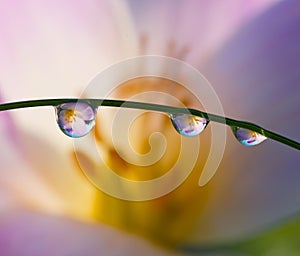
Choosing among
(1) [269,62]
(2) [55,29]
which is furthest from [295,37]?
(2) [55,29]

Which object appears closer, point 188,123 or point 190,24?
point 188,123

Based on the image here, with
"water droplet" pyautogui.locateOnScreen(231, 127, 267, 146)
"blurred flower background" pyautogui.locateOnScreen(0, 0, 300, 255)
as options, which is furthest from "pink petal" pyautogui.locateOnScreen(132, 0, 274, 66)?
"water droplet" pyautogui.locateOnScreen(231, 127, 267, 146)

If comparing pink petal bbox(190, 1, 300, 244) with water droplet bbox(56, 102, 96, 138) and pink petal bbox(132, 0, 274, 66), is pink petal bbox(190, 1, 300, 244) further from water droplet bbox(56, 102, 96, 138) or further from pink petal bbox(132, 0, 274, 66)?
water droplet bbox(56, 102, 96, 138)

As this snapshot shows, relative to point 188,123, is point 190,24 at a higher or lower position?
higher

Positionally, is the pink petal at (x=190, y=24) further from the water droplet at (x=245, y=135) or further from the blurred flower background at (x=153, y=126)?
the water droplet at (x=245, y=135)

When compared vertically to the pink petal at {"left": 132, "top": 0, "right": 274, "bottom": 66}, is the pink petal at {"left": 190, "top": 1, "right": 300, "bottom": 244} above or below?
below
